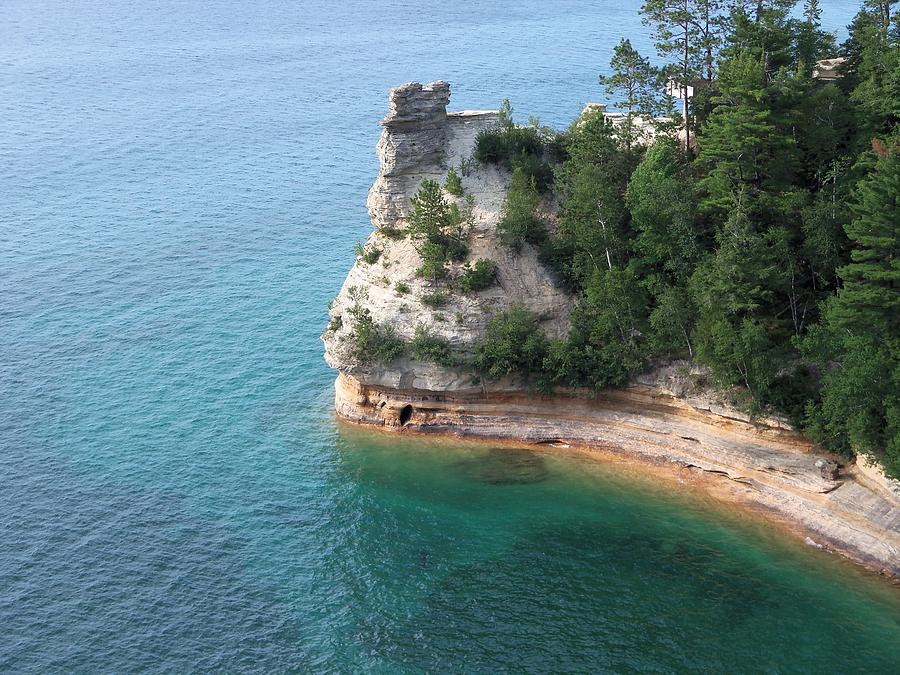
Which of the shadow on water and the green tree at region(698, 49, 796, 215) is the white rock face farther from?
the green tree at region(698, 49, 796, 215)

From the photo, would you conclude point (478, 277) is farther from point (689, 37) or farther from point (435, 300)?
point (689, 37)

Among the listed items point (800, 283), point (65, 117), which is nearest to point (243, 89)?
point (65, 117)

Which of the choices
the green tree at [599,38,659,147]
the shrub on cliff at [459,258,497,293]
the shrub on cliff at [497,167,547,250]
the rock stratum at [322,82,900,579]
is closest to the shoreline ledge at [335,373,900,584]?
the rock stratum at [322,82,900,579]

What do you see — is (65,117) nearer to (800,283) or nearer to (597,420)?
(597,420)

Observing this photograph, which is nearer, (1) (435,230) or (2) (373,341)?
(2) (373,341)

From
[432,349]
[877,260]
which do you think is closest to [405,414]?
[432,349]

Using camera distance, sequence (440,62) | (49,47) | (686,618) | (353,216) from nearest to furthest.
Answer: (686,618), (353,216), (440,62), (49,47)
